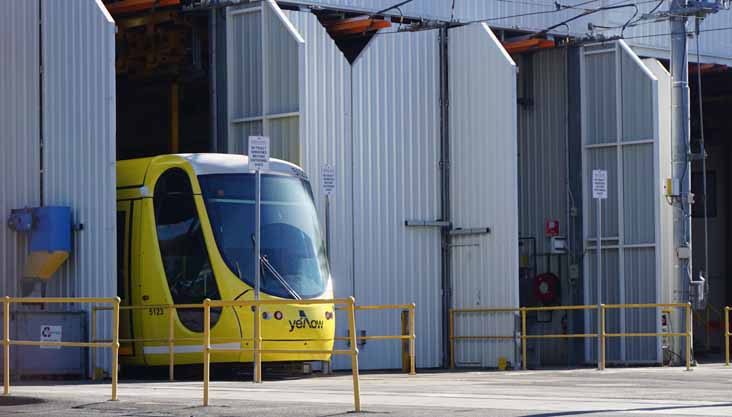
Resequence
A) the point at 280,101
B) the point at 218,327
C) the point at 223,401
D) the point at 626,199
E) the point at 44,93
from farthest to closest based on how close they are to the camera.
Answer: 1. the point at 626,199
2. the point at 280,101
3. the point at 44,93
4. the point at 218,327
5. the point at 223,401

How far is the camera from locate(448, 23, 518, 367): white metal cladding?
27594mm

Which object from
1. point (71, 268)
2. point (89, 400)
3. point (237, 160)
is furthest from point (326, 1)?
point (89, 400)

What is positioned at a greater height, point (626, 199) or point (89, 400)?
point (626, 199)

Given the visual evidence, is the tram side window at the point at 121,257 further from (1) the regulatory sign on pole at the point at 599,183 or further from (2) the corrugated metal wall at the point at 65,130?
(1) the regulatory sign on pole at the point at 599,183

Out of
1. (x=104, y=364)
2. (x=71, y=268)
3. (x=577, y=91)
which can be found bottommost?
(x=104, y=364)

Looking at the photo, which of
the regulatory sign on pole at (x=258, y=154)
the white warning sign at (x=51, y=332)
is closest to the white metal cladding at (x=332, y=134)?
the white warning sign at (x=51, y=332)

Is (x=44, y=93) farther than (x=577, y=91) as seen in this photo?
No

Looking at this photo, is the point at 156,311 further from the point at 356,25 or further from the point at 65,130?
the point at 356,25

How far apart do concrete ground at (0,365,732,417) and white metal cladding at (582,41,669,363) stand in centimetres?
726

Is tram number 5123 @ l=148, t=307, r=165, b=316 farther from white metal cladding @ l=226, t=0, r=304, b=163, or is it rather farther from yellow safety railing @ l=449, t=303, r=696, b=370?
yellow safety railing @ l=449, t=303, r=696, b=370

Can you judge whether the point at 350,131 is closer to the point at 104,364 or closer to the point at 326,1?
the point at 326,1

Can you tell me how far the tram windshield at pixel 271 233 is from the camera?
74.1 feet

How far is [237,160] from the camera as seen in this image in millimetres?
23406

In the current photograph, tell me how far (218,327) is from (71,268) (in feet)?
9.18
